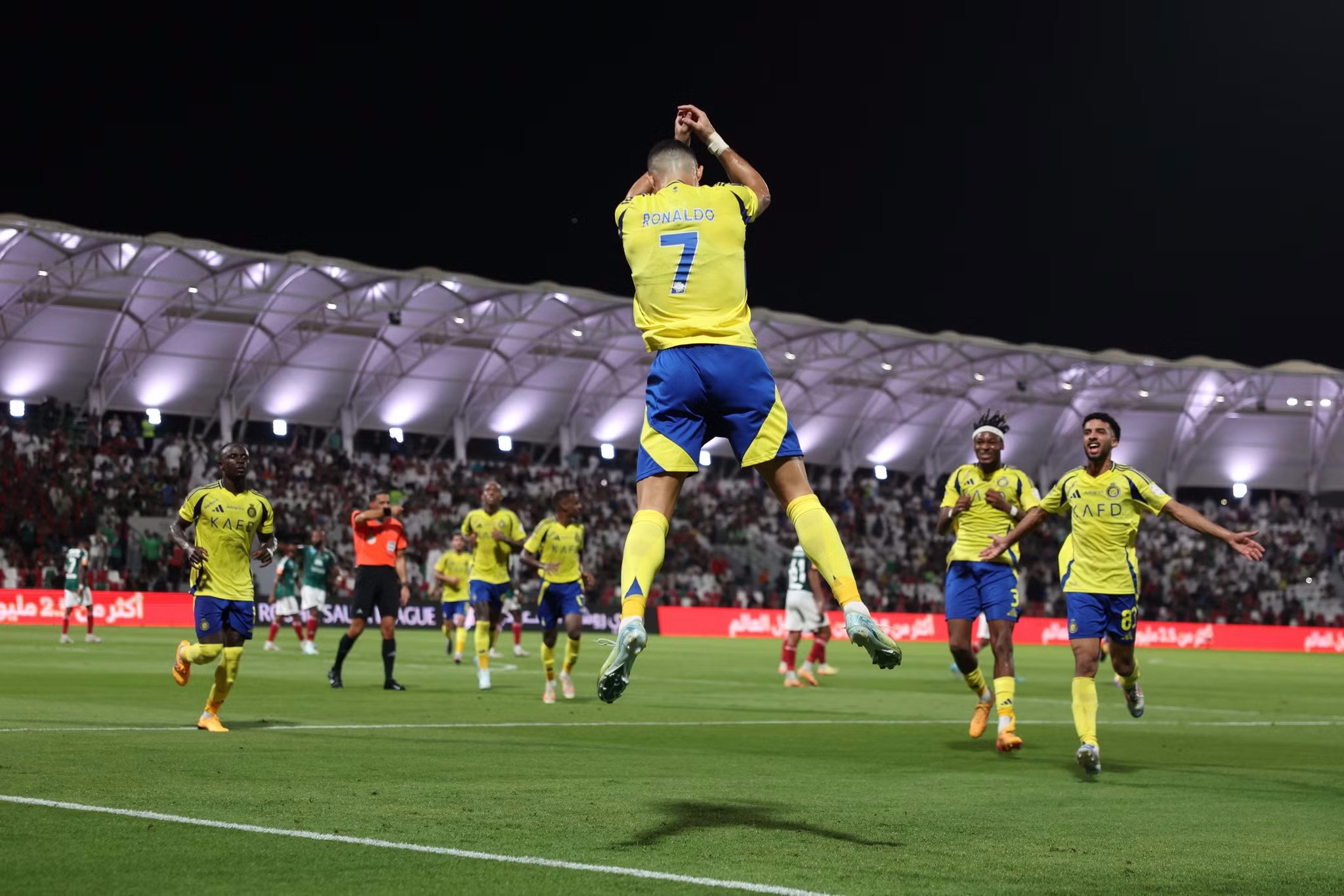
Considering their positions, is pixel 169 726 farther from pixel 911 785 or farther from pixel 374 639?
pixel 374 639

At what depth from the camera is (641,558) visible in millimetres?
7320

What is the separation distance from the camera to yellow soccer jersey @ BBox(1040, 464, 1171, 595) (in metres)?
11.6

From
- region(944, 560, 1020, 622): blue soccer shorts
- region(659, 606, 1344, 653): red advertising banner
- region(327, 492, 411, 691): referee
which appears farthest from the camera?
region(659, 606, 1344, 653): red advertising banner

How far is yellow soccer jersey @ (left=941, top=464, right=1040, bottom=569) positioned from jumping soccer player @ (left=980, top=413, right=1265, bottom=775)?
5.85 feet

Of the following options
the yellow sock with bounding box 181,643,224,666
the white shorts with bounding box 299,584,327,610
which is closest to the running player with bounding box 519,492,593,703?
the yellow sock with bounding box 181,643,224,666

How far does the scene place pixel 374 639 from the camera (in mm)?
38094

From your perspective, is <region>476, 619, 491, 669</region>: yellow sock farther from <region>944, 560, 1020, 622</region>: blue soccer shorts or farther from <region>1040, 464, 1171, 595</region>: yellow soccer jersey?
<region>1040, 464, 1171, 595</region>: yellow soccer jersey

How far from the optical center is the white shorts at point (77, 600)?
1265 inches

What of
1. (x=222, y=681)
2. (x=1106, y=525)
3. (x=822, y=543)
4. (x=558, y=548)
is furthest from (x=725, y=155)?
(x=558, y=548)

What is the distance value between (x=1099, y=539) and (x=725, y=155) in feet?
17.4

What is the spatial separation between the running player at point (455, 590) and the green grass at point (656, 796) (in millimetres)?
9627

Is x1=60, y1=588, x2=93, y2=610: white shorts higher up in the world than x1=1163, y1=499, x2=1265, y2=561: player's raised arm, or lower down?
lower down

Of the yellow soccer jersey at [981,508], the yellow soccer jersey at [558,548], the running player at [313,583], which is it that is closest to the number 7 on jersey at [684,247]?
the yellow soccer jersey at [981,508]

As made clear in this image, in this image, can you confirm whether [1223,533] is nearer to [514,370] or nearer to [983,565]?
[983,565]
